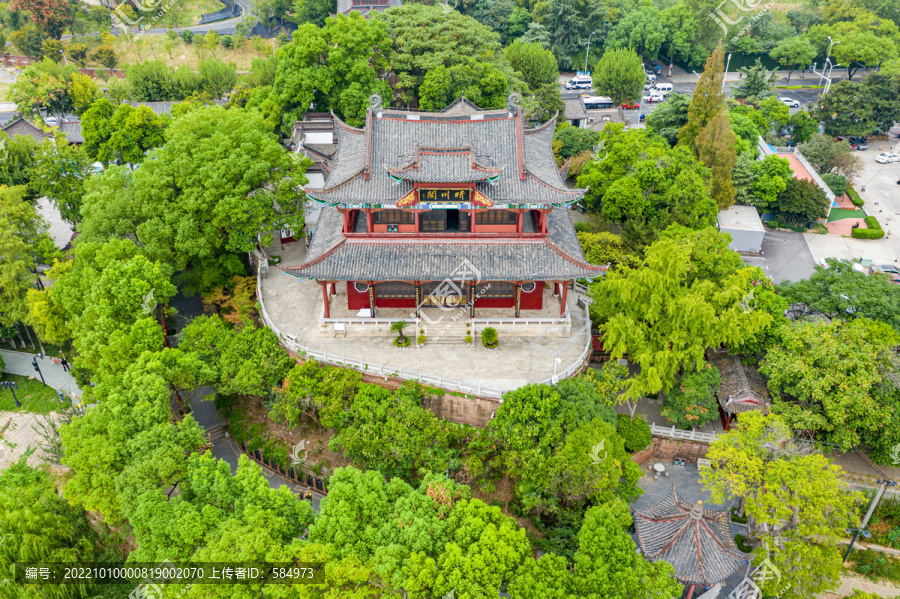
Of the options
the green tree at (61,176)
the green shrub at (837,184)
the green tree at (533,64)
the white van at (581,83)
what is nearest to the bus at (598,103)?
the white van at (581,83)

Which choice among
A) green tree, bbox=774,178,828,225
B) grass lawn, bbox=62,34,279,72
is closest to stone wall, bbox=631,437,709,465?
green tree, bbox=774,178,828,225

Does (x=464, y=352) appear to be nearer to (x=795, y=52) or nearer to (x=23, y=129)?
(x=23, y=129)

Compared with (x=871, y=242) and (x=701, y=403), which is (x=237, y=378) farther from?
(x=871, y=242)

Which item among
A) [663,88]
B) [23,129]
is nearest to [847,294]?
[663,88]

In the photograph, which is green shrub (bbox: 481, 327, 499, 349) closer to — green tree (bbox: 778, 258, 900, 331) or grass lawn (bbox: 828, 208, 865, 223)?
green tree (bbox: 778, 258, 900, 331)

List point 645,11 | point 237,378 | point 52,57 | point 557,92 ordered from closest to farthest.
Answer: point 237,378
point 557,92
point 52,57
point 645,11

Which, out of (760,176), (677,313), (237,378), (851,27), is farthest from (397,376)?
(851,27)

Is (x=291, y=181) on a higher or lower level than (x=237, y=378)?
higher
